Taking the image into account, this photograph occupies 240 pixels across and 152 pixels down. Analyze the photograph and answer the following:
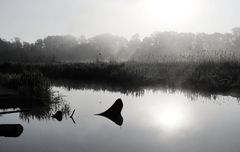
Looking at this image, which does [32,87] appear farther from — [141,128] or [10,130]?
[141,128]

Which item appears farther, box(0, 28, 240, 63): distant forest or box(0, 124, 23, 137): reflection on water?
box(0, 28, 240, 63): distant forest

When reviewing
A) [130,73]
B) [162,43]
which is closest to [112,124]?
[130,73]

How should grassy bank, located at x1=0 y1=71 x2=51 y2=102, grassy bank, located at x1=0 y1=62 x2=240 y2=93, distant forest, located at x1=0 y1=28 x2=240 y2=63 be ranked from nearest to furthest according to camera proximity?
grassy bank, located at x1=0 y1=71 x2=51 y2=102
grassy bank, located at x1=0 y1=62 x2=240 y2=93
distant forest, located at x1=0 y1=28 x2=240 y2=63

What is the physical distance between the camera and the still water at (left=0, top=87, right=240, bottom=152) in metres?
9.81

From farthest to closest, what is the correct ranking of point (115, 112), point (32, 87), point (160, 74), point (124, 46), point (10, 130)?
point (124, 46) < point (160, 74) < point (32, 87) < point (115, 112) < point (10, 130)

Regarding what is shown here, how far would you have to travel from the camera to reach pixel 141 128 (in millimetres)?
12117

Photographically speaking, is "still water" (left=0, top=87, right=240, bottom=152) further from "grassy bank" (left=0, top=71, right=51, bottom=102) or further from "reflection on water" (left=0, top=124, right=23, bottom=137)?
Result: "grassy bank" (left=0, top=71, right=51, bottom=102)

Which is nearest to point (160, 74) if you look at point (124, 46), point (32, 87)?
point (32, 87)

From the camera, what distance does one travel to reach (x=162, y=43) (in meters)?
76.8

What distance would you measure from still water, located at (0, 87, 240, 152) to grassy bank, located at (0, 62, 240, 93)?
434 centimetres

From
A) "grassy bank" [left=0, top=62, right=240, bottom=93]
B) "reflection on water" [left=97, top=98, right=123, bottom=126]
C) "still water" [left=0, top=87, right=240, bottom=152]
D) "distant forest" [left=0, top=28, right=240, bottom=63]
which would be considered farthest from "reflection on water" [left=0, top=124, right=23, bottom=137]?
"distant forest" [left=0, top=28, right=240, bottom=63]

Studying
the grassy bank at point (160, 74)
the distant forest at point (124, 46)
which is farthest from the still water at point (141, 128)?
the distant forest at point (124, 46)

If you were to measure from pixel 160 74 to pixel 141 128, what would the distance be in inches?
582

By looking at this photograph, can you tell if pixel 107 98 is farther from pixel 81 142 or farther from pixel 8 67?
pixel 8 67
